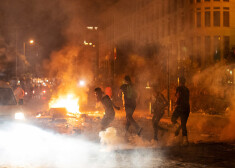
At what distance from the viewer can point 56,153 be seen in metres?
7.34

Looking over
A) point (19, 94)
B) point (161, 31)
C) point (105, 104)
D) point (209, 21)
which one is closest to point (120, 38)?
point (161, 31)

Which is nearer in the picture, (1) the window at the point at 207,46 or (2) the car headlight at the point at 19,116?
(2) the car headlight at the point at 19,116

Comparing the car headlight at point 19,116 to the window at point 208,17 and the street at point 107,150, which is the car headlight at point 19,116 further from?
the window at point 208,17

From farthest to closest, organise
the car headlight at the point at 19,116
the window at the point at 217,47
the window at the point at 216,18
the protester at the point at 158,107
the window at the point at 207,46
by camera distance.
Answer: the window at the point at 207,46 → the window at the point at 216,18 → the window at the point at 217,47 → the protester at the point at 158,107 → the car headlight at the point at 19,116

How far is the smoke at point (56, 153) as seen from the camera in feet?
20.8

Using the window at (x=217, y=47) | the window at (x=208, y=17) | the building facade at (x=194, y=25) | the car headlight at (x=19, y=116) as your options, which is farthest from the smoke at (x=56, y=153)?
the window at (x=208, y=17)

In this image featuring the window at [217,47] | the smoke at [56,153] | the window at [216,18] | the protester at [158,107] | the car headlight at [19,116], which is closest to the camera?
the smoke at [56,153]

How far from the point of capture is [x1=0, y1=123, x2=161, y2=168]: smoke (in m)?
6.34

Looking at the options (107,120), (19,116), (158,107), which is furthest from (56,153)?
(158,107)

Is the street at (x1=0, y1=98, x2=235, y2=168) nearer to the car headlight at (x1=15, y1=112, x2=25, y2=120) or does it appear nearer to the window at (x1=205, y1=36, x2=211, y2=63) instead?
the car headlight at (x1=15, y1=112, x2=25, y2=120)

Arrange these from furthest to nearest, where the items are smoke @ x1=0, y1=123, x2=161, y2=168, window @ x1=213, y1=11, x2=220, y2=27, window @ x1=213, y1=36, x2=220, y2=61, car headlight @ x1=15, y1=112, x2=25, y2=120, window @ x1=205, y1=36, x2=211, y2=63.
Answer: window @ x1=205, y1=36, x2=211, y2=63 → window @ x1=213, y1=11, x2=220, y2=27 → window @ x1=213, y1=36, x2=220, y2=61 → car headlight @ x1=15, y1=112, x2=25, y2=120 → smoke @ x1=0, y1=123, x2=161, y2=168

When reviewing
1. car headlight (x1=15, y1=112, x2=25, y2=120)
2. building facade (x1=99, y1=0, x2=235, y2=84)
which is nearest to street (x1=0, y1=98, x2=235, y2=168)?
car headlight (x1=15, y1=112, x2=25, y2=120)

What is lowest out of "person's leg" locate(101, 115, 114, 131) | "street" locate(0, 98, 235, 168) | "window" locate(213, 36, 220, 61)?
"street" locate(0, 98, 235, 168)

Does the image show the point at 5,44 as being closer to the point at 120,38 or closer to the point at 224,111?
the point at 120,38
